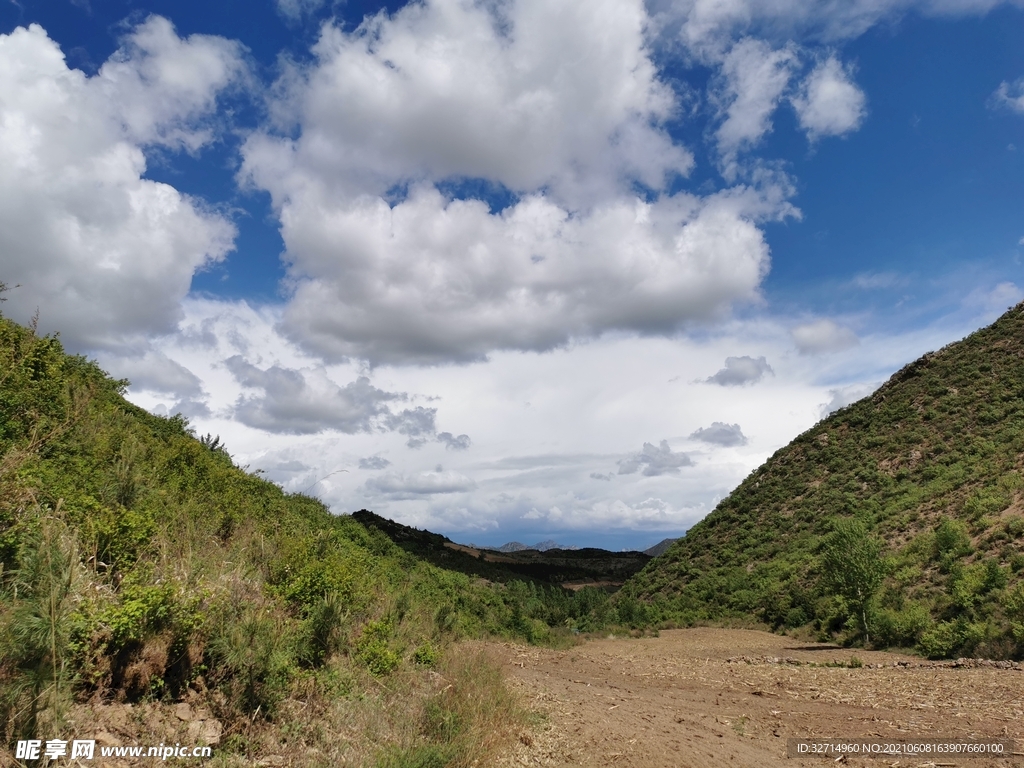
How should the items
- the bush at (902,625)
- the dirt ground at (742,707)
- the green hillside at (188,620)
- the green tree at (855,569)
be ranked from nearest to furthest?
the green hillside at (188,620), the dirt ground at (742,707), the bush at (902,625), the green tree at (855,569)

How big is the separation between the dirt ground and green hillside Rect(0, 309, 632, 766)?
57.4 inches

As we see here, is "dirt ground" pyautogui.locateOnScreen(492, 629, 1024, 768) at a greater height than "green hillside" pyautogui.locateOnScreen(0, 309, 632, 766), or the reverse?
"green hillside" pyautogui.locateOnScreen(0, 309, 632, 766)

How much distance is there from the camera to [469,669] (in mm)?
8633

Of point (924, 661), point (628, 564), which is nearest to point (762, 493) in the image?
point (924, 661)

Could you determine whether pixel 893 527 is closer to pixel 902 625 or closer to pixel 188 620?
pixel 902 625

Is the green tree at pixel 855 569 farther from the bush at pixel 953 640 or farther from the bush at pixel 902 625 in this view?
the bush at pixel 953 640

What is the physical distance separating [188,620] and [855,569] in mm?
21057

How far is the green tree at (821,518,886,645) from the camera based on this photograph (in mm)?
19906

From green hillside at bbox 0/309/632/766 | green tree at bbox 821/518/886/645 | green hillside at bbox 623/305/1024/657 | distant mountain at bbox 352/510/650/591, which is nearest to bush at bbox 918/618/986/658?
green hillside at bbox 623/305/1024/657

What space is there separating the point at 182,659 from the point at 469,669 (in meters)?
4.14

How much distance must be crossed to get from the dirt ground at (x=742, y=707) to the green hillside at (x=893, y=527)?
12.3ft

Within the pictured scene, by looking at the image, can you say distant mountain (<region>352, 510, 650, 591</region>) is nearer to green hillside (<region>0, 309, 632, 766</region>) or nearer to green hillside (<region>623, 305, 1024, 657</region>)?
green hillside (<region>623, 305, 1024, 657</region>)

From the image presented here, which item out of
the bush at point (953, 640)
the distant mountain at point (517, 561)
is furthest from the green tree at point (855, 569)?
the distant mountain at point (517, 561)

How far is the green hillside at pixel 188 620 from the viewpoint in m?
5.14
